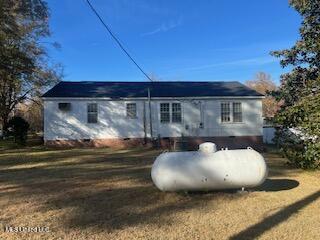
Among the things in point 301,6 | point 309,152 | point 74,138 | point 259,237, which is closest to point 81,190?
point 259,237

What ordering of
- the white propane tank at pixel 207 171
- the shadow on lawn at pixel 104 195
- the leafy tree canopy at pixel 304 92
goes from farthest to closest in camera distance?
the leafy tree canopy at pixel 304 92
the white propane tank at pixel 207 171
the shadow on lawn at pixel 104 195

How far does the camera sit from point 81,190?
11.1 metres

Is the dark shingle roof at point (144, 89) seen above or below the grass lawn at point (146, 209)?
above

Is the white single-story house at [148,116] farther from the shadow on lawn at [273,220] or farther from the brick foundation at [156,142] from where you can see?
the shadow on lawn at [273,220]

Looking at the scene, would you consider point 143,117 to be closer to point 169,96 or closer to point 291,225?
point 169,96

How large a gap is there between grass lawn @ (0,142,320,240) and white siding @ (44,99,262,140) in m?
15.2

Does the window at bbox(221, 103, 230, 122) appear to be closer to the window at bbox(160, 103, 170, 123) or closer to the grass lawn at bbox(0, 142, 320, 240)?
the window at bbox(160, 103, 170, 123)

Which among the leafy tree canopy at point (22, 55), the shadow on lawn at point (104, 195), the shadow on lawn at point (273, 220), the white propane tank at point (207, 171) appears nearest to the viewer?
the shadow on lawn at point (273, 220)

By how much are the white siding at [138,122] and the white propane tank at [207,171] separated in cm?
1910

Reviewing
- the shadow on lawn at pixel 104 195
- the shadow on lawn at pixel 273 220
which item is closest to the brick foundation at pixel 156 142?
the shadow on lawn at pixel 104 195

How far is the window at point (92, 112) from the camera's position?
96.2 feet

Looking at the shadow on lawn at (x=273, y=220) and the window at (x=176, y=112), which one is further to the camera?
the window at (x=176, y=112)

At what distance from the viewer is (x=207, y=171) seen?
1020 cm

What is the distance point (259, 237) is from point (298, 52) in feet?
44.5
